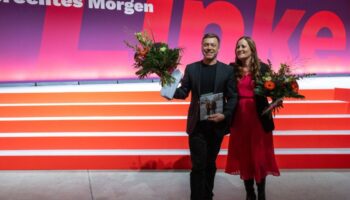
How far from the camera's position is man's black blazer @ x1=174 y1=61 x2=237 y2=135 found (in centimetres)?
279

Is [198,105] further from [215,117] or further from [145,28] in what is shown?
[145,28]

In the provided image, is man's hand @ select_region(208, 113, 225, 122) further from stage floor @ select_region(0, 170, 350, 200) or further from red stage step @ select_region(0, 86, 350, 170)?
red stage step @ select_region(0, 86, 350, 170)

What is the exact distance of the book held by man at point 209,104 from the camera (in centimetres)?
271

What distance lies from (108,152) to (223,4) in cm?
432

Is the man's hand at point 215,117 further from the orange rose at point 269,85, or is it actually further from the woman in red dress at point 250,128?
the orange rose at point 269,85

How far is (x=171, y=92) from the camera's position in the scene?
109 inches

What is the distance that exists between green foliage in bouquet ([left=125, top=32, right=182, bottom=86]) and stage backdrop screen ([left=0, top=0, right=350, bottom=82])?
4267 mm

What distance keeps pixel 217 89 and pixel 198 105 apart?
6.5 inches

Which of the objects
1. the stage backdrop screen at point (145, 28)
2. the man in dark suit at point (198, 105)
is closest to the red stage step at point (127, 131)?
the man in dark suit at point (198, 105)

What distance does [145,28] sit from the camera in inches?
277

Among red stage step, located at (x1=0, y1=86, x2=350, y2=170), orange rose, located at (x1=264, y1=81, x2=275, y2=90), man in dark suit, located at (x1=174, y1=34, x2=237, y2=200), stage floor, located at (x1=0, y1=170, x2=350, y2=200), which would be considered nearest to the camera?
orange rose, located at (x1=264, y1=81, x2=275, y2=90)

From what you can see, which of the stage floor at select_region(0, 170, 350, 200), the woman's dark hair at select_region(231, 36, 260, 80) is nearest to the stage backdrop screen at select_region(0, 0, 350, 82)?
the stage floor at select_region(0, 170, 350, 200)

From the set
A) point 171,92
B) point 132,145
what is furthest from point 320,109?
point 171,92

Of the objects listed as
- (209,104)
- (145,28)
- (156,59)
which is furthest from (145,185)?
(145,28)
